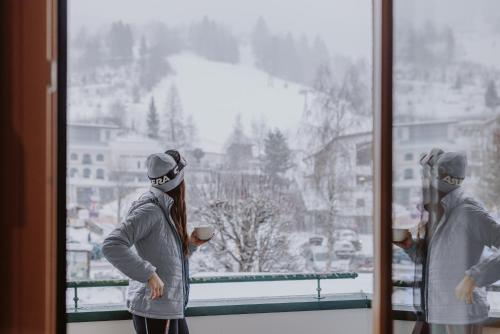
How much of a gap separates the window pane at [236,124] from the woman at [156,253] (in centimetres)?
30

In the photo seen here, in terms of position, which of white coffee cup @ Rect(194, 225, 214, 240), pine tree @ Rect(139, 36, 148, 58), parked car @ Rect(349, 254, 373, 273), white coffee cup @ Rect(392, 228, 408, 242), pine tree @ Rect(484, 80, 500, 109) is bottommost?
parked car @ Rect(349, 254, 373, 273)

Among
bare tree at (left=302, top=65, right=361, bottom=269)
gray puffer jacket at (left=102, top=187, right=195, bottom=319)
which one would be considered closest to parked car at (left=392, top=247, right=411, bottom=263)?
gray puffer jacket at (left=102, top=187, right=195, bottom=319)

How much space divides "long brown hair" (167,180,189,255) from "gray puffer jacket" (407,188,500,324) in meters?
1.21

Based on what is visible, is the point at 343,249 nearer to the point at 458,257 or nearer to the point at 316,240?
the point at 316,240

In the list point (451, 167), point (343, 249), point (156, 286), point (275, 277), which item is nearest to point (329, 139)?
point (343, 249)

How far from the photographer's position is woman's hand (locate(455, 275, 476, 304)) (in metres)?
1.02

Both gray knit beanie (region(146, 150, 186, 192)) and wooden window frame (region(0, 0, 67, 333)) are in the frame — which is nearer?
wooden window frame (region(0, 0, 67, 333))

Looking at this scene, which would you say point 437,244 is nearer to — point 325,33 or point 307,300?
point 307,300

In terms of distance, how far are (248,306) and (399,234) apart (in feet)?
4.97

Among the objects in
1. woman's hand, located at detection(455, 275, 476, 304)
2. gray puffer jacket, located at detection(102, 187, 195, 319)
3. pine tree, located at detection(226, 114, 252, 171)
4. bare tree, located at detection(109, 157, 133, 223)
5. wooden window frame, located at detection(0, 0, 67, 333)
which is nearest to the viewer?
wooden window frame, located at detection(0, 0, 67, 333)

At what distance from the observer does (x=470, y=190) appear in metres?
1.06

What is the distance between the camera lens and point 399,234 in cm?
102

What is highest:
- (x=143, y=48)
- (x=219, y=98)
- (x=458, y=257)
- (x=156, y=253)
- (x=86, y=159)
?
(x=143, y=48)

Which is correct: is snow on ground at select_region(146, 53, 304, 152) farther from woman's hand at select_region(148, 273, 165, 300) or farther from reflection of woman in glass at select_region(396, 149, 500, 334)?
reflection of woman in glass at select_region(396, 149, 500, 334)
